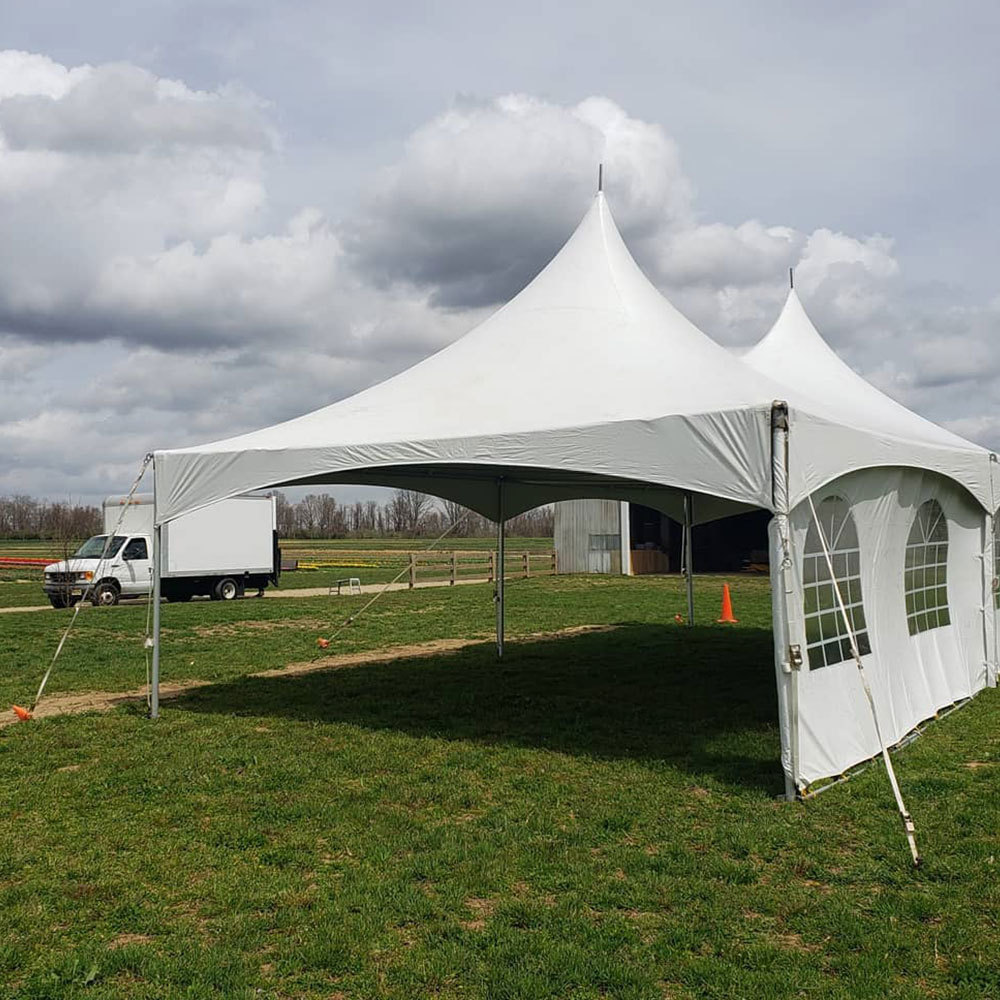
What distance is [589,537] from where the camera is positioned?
97.2 feet

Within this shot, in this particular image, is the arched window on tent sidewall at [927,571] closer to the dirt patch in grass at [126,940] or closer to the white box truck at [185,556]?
the dirt patch in grass at [126,940]

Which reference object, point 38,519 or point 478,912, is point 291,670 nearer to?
point 478,912

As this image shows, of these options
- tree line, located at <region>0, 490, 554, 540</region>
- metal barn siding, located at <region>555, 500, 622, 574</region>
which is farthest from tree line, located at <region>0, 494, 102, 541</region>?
metal barn siding, located at <region>555, 500, 622, 574</region>

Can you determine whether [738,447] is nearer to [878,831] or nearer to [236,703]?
[878,831]

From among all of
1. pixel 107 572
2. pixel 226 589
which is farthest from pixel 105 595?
pixel 226 589

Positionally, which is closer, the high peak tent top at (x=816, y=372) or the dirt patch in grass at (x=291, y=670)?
the dirt patch in grass at (x=291, y=670)

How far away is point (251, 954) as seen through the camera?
148 inches

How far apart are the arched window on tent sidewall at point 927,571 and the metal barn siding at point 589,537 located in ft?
64.9

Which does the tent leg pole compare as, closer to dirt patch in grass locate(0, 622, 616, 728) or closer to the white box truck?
dirt patch in grass locate(0, 622, 616, 728)

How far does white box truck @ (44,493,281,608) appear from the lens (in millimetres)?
20531

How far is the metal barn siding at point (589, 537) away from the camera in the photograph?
29.3 meters

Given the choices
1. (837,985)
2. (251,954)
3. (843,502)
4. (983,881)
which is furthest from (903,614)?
(251,954)

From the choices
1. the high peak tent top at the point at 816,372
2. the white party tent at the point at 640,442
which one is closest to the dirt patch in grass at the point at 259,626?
the white party tent at the point at 640,442

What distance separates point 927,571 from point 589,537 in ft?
69.0
